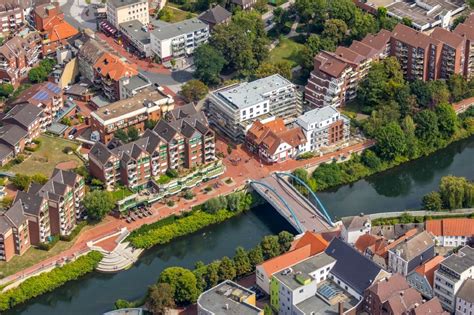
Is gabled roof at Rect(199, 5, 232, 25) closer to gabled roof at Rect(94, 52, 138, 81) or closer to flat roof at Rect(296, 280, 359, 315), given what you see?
gabled roof at Rect(94, 52, 138, 81)

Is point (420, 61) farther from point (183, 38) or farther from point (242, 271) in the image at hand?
point (242, 271)

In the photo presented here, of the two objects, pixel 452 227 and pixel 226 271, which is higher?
pixel 452 227

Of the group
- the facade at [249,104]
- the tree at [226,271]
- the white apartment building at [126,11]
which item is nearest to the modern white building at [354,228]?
the tree at [226,271]

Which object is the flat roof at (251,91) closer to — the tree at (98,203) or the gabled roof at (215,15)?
the gabled roof at (215,15)

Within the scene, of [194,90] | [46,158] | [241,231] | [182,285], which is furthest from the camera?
[194,90]

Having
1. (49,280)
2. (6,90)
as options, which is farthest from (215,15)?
(49,280)

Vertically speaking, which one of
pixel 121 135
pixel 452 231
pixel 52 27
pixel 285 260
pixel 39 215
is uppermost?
pixel 39 215

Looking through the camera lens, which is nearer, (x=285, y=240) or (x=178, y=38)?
(x=285, y=240)

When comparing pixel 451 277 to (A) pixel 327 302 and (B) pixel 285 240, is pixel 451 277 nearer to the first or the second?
(A) pixel 327 302
